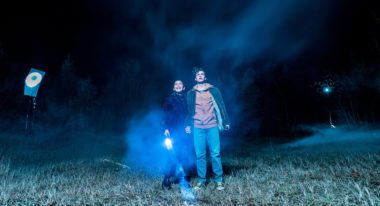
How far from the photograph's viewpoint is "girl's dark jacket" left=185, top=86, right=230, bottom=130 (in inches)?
234

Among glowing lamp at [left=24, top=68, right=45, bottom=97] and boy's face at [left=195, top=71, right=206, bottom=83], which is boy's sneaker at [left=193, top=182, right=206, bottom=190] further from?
glowing lamp at [left=24, top=68, right=45, bottom=97]

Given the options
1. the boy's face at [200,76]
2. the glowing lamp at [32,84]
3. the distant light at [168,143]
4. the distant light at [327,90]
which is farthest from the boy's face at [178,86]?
the distant light at [327,90]

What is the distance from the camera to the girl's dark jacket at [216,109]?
5945 millimetres

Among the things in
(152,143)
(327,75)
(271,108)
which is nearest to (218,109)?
(152,143)

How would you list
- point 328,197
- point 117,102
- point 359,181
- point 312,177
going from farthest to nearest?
point 117,102 < point 312,177 < point 359,181 < point 328,197

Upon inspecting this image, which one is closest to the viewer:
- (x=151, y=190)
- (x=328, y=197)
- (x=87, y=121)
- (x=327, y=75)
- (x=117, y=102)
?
(x=328, y=197)

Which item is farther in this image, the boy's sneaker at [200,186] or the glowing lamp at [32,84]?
the glowing lamp at [32,84]

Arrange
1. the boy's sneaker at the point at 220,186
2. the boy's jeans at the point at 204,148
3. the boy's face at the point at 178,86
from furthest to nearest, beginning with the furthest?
1. the boy's face at the point at 178,86
2. the boy's jeans at the point at 204,148
3. the boy's sneaker at the point at 220,186

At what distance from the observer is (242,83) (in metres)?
A: 36.3

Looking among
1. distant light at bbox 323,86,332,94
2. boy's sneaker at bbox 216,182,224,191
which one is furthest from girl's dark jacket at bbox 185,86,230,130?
distant light at bbox 323,86,332,94

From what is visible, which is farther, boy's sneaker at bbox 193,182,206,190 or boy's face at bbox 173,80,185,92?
boy's face at bbox 173,80,185,92

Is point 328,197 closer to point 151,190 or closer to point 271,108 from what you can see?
point 151,190

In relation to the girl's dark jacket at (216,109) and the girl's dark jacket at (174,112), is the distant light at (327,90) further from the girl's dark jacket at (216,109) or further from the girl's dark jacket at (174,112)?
the girl's dark jacket at (174,112)

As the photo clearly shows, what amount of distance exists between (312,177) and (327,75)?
36325 mm
